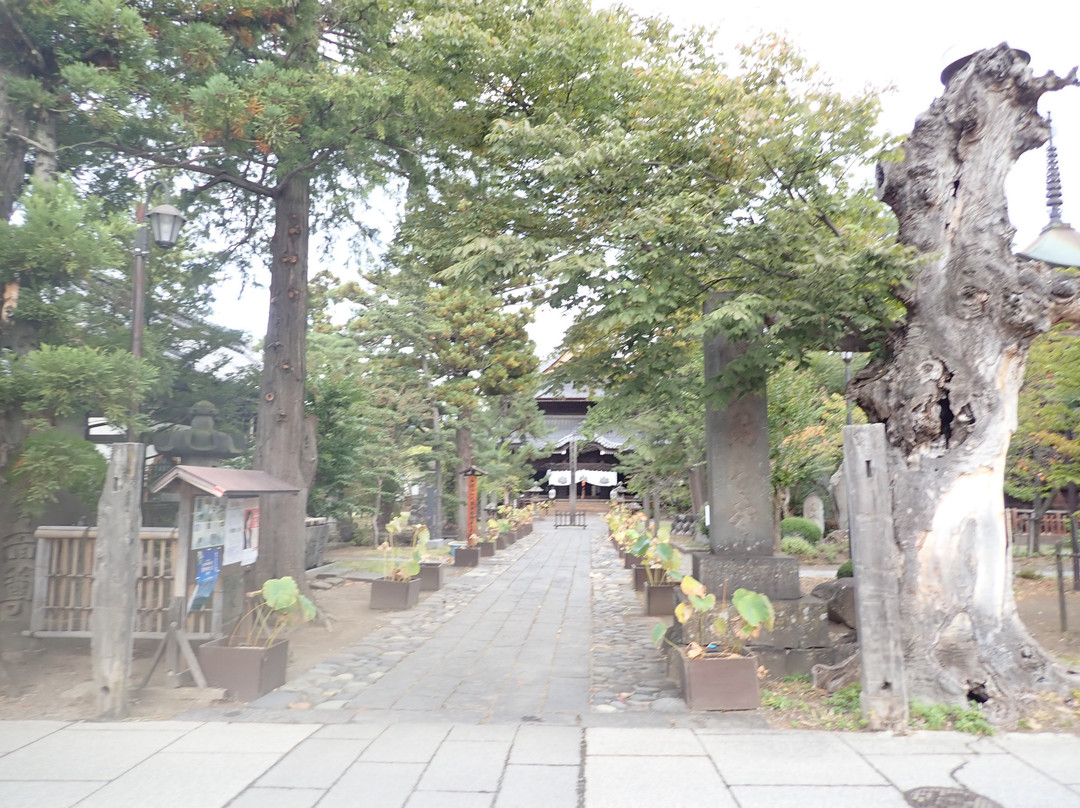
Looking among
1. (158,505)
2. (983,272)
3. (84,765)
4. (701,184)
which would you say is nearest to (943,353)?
(983,272)

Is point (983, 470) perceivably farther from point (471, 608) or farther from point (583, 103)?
point (471, 608)

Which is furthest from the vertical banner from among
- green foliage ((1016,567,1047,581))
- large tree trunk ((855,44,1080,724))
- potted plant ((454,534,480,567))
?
large tree trunk ((855,44,1080,724))

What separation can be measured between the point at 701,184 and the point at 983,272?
2.44 meters

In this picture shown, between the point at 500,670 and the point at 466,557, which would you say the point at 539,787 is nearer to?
the point at 500,670

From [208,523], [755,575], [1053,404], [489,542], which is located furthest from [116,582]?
[489,542]

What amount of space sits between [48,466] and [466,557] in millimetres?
11448

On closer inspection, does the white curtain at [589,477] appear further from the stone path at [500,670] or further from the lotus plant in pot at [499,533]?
the stone path at [500,670]

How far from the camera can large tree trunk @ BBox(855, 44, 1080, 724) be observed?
5.79m

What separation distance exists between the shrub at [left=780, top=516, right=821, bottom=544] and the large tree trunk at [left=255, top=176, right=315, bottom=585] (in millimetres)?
14564

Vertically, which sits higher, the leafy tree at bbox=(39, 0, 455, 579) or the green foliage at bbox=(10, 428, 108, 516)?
the leafy tree at bbox=(39, 0, 455, 579)

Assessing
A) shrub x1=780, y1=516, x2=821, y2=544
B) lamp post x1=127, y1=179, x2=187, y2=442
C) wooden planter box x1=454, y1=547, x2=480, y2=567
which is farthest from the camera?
shrub x1=780, y1=516, x2=821, y2=544

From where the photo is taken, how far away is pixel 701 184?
22.8 feet

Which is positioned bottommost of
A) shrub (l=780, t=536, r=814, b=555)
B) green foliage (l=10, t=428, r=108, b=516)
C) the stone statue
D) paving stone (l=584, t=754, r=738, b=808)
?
paving stone (l=584, t=754, r=738, b=808)

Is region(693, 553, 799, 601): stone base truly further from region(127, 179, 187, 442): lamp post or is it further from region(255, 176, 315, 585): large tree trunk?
region(127, 179, 187, 442): lamp post
